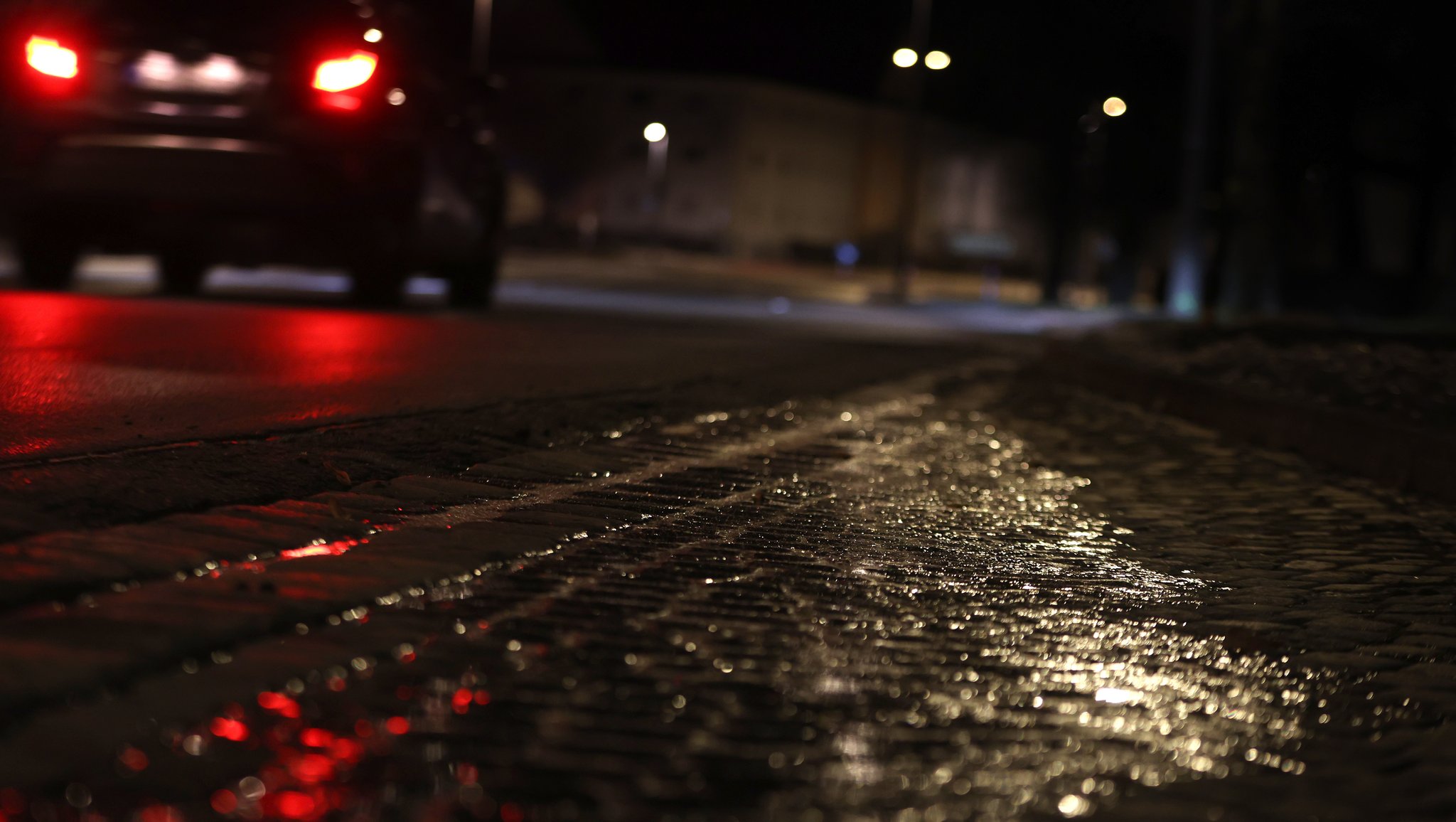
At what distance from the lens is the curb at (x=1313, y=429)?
7230 millimetres

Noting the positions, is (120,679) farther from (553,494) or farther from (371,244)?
(371,244)

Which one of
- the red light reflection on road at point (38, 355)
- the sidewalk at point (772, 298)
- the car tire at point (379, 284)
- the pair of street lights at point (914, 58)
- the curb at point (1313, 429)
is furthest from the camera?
the pair of street lights at point (914, 58)

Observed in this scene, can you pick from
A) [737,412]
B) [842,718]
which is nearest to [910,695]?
[842,718]

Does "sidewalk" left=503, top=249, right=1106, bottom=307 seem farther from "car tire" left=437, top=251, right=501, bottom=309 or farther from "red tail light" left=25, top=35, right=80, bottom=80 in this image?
"red tail light" left=25, top=35, right=80, bottom=80

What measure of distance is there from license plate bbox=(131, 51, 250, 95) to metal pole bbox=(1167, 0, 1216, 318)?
19547mm

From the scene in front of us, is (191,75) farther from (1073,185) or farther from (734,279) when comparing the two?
(1073,185)

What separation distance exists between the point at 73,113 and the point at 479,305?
4619 millimetres

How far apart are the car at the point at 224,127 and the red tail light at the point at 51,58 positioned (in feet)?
0.03

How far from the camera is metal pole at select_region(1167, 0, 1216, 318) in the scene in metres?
27.6

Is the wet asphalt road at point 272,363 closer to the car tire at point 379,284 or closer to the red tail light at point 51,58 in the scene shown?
the car tire at point 379,284

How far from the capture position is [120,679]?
3061 millimetres

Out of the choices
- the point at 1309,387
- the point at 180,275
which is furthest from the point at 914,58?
the point at 1309,387

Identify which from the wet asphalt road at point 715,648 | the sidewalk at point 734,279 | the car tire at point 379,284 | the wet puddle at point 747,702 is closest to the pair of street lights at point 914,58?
the sidewalk at point 734,279

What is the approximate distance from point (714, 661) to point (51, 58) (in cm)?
907
